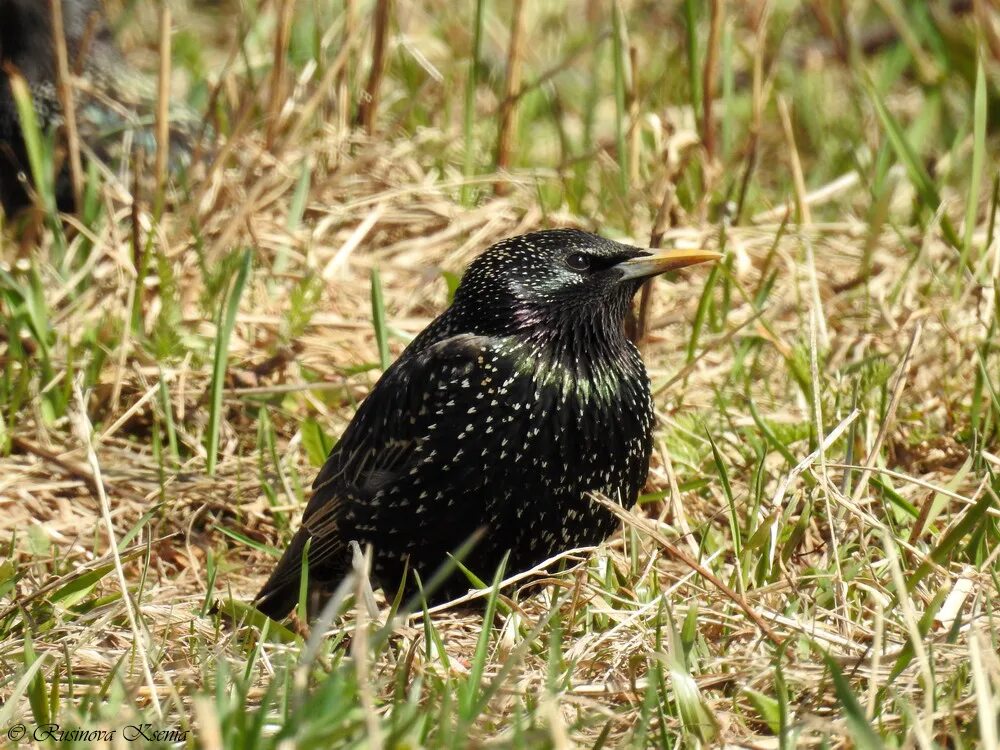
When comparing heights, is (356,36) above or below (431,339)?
above

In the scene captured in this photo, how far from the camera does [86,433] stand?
3195 millimetres

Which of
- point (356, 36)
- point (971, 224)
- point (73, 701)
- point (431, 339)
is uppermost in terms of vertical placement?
point (356, 36)

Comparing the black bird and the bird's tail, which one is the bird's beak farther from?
the bird's tail

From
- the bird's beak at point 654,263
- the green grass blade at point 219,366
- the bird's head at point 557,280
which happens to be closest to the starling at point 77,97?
the green grass blade at point 219,366

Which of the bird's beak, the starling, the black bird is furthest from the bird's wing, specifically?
the starling

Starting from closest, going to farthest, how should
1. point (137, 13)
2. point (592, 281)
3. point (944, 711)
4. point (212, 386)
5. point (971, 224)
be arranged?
point (944, 711)
point (592, 281)
point (212, 386)
point (971, 224)
point (137, 13)

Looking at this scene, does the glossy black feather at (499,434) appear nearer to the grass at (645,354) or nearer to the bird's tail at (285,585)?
the bird's tail at (285,585)

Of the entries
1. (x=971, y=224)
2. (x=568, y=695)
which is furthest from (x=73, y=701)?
(x=971, y=224)

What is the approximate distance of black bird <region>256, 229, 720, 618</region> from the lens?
3332 millimetres

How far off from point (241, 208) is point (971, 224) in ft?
7.70

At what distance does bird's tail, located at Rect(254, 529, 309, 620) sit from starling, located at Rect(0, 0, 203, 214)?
2.37 metres

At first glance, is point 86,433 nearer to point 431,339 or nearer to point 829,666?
point 431,339

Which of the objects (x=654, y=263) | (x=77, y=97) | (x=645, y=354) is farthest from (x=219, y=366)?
(x=77, y=97)

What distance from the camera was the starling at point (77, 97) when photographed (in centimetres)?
590
